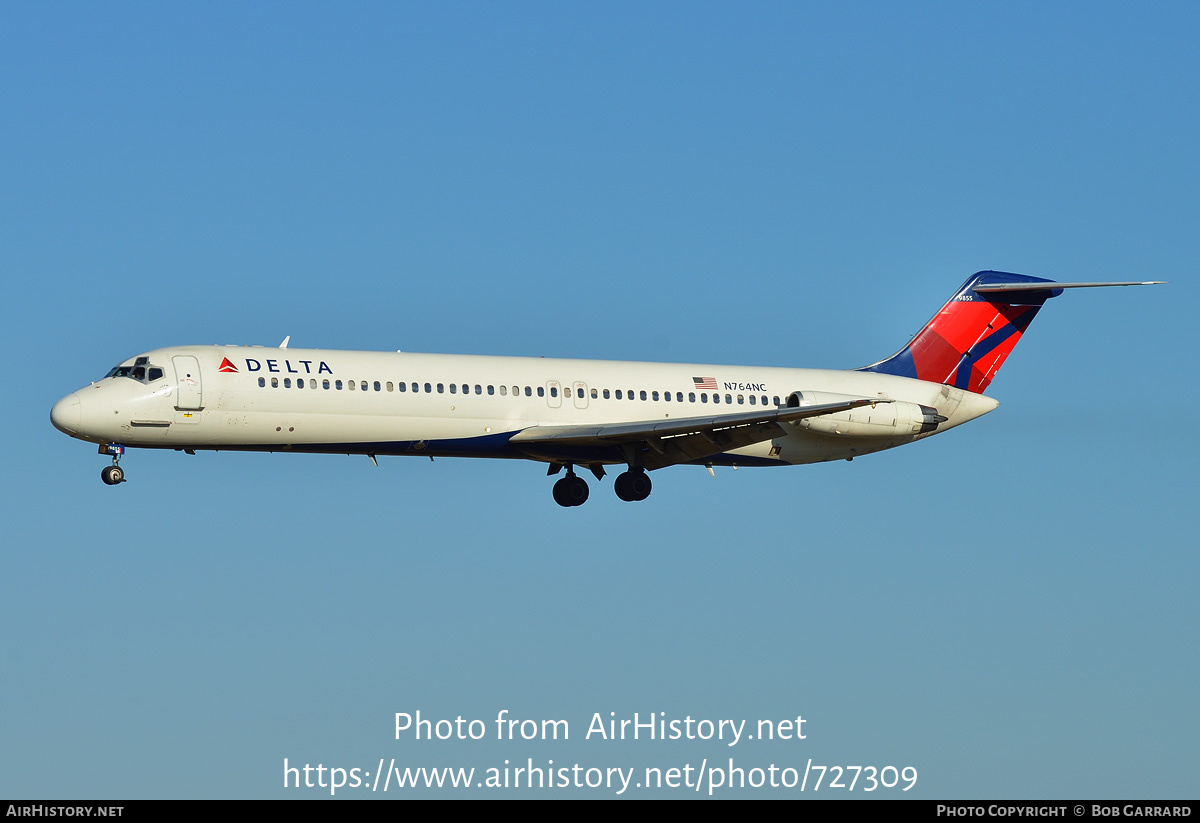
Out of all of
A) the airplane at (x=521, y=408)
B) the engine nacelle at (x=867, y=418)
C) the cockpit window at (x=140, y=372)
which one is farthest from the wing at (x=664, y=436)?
the cockpit window at (x=140, y=372)

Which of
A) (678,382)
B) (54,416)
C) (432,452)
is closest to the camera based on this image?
(54,416)

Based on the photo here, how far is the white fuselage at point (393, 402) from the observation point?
→ 39.8m

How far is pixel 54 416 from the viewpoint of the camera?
129 feet

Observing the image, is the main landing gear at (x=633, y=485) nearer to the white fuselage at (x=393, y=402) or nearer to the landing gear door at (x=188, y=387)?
the white fuselage at (x=393, y=402)

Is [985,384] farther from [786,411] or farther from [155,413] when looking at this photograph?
[155,413]

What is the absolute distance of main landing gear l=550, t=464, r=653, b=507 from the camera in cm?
4484

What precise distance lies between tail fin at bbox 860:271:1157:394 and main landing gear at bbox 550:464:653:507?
346 inches

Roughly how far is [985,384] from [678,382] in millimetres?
10770

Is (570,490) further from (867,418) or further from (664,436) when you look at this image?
(867,418)

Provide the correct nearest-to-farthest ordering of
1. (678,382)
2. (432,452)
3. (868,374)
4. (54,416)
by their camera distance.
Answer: (54,416) → (432,452) → (678,382) → (868,374)

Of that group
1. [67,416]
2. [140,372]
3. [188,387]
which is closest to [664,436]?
[188,387]

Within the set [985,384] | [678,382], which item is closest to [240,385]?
[678,382]

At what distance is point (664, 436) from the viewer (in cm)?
4303

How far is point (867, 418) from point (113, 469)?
767 inches
